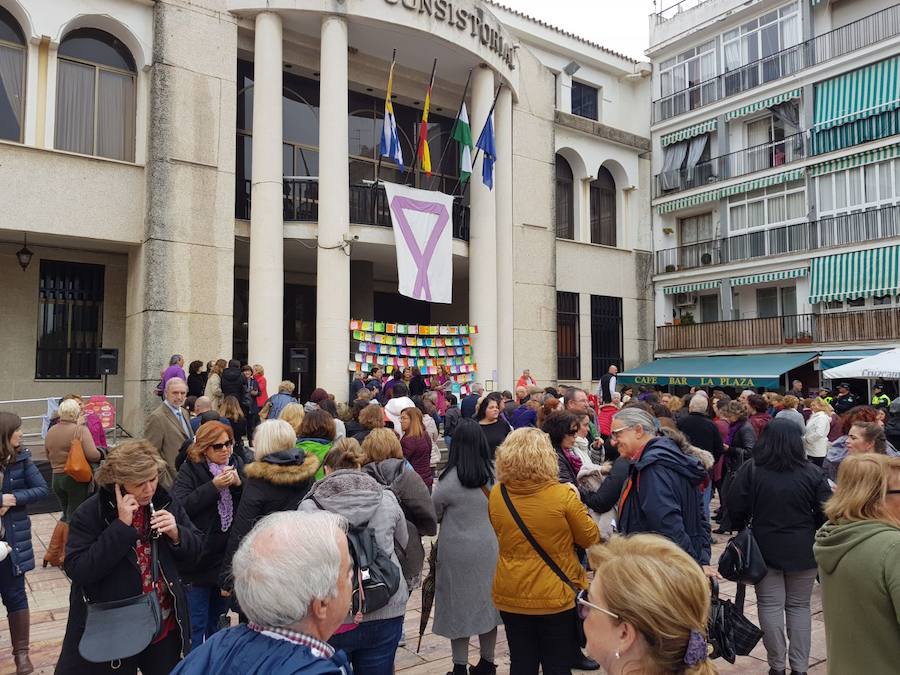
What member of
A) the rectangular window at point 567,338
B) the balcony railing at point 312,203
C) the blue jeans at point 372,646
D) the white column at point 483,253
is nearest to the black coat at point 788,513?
the blue jeans at point 372,646

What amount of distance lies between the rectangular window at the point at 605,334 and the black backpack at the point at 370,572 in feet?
68.2

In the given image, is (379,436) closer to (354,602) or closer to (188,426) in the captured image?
(354,602)

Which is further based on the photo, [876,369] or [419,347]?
[419,347]

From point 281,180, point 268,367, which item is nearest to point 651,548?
point 268,367

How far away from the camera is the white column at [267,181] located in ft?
49.3

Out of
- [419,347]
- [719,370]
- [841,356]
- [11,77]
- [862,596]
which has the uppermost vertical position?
[11,77]

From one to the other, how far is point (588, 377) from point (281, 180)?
12431 mm

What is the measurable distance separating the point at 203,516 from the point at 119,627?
3.93 ft

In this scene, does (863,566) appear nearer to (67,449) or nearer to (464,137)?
(67,449)

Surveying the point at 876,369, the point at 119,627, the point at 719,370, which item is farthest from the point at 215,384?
the point at 719,370

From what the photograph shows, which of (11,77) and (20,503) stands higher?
(11,77)

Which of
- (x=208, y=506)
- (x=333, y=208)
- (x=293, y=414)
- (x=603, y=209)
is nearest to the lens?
(x=208, y=506)

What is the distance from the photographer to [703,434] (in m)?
8.27

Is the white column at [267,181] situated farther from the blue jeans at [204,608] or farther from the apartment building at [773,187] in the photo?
the apartment building at [773,187]
